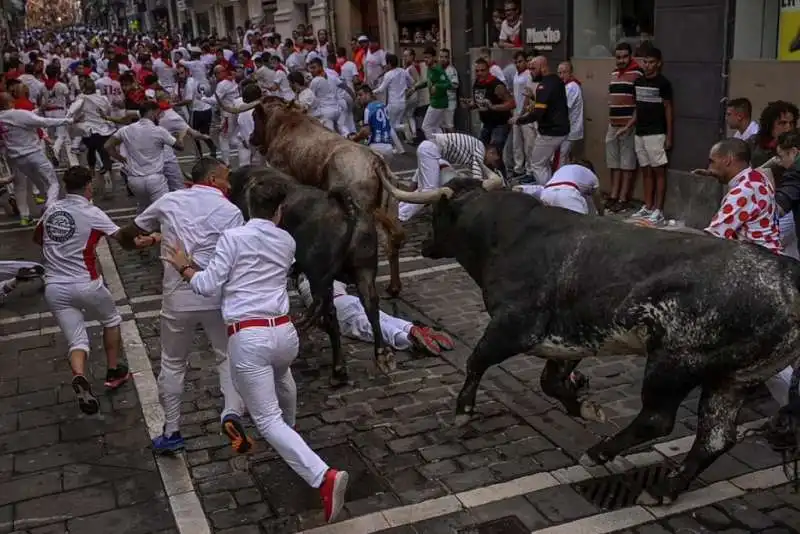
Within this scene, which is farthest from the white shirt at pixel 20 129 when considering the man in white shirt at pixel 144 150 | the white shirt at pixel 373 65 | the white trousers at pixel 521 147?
the white shirt at pixel 373 65

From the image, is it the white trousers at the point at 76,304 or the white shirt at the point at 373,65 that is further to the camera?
the white shirt at the point at 373,65

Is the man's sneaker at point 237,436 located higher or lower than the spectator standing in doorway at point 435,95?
lower

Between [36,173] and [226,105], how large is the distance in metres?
3.45

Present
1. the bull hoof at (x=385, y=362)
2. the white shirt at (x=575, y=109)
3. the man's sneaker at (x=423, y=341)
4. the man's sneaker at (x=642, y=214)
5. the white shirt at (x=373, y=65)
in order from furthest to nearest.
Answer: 1. the white shirt at (x=373, y=65)
2. the white shirt at (x=575, y=109)
3. the man's sneaker at (x=642, y=214)
4. the man's sneaker at (x=423, y=341)
5. the bull hoof at (x=385, y=362)

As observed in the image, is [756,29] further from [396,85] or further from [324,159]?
[396,85]

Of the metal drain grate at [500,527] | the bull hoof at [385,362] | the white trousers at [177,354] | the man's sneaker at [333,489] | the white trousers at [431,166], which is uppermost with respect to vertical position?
the white trousers at [431,166]

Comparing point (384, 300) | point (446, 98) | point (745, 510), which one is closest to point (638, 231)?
point (745, 510)

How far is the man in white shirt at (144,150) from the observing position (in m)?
9.85

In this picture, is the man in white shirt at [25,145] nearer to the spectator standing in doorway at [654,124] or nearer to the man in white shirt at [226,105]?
the man in white shirt at [226,105]

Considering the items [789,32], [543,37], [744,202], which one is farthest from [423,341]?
[543,37]

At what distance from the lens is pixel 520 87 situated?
13438 millimetres

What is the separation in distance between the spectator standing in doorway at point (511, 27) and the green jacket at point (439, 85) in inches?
47.5

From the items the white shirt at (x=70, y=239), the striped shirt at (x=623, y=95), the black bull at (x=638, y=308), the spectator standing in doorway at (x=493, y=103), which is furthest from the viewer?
the spectator standing in doorway at (x=493, y=103)

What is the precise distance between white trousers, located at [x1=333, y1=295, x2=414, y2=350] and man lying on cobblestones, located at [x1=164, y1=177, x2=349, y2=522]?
2.42 m
